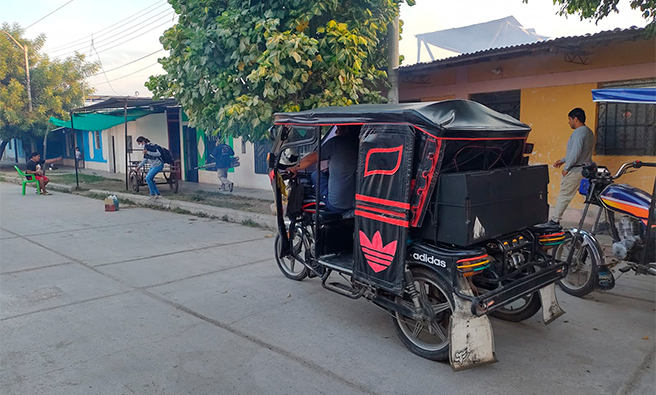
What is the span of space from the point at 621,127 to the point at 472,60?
2692 mm

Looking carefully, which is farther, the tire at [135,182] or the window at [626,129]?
the tire at [135,182]

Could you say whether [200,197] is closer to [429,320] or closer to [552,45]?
[552,45]

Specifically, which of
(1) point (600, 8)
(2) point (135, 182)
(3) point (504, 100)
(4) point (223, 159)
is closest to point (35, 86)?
(2) point (135, 182)

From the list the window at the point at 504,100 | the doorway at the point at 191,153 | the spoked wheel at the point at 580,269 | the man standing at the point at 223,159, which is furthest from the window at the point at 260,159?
the spoked wheel at the point at 580,269

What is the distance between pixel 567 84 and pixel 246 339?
7.23 meters

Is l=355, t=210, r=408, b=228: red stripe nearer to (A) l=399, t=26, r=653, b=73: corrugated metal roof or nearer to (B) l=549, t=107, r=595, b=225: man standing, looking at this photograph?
(B) l=549, t=107, r=595, b=225: man standing

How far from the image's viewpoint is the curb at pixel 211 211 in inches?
357

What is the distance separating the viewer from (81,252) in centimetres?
708

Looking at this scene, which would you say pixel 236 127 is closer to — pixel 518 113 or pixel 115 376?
pixel 518 113

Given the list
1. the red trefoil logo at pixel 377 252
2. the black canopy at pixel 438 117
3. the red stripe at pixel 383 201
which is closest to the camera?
the black canopy at pixel 438 117

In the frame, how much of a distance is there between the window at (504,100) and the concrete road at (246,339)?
4.51m

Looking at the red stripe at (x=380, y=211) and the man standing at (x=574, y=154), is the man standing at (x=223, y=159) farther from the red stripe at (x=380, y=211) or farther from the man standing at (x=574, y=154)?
the red stripe at (x=380, y=211)

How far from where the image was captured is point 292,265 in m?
5.70

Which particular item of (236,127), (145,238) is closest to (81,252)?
(145,238)
